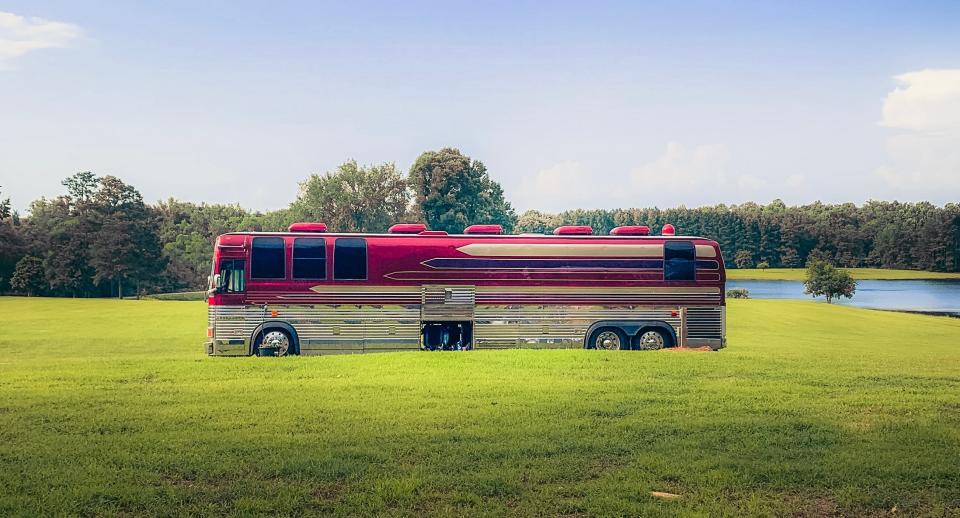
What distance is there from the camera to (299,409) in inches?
559

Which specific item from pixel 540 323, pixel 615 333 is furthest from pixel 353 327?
pixel 615 333

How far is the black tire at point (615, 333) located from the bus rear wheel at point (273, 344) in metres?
8.13

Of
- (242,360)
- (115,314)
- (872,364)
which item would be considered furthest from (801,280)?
(242,360)

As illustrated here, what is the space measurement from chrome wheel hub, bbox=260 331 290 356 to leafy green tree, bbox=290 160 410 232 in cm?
5737

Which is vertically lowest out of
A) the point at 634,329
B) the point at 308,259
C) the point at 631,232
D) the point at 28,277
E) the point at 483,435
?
the point at 483,435

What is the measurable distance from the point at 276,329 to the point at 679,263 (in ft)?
36.4

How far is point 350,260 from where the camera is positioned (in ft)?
76.9

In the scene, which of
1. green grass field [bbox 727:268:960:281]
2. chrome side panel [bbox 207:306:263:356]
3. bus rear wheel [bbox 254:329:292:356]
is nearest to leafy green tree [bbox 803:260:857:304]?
green grass field [bbox 727:268:960:281]

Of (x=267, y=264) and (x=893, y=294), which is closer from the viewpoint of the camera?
(x=267, y=264)

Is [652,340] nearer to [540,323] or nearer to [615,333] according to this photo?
[615,333]

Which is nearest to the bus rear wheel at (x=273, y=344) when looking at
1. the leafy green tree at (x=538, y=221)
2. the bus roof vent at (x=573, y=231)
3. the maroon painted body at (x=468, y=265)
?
the maroon painted body at (x=468, y=265)

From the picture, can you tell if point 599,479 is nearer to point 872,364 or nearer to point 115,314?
point 872,364

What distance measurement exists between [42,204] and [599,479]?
91.7m

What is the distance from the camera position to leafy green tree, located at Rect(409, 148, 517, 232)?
77125 millimetres
